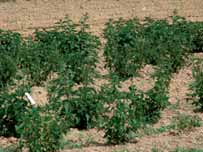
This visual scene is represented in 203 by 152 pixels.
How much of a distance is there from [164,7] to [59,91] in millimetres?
10383

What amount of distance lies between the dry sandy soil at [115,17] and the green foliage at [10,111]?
15 centimetres

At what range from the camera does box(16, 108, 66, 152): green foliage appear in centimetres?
945

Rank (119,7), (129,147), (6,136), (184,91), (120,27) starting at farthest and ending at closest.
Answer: (119,7) → (120,27) → (184,91) → (6,136) → (129,147)

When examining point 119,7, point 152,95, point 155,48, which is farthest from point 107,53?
point 119,7

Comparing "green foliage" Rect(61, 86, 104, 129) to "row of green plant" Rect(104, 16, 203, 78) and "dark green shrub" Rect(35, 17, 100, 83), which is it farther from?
"row of green plant" Rect(104, 16, 203, 78)

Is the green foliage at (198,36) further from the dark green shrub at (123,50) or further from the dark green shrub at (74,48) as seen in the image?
the dark green shrub at (74,48)

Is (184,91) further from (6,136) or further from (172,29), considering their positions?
(6,136)

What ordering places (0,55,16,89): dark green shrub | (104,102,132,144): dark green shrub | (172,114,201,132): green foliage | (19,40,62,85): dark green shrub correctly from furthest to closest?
(19,40,62,85): dark green shrub < (0,55,16,89): dark green shrub < (172,114,201,132): green foliage < (104,102,132,144): dark green shrub

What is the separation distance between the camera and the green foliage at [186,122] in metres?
10.7

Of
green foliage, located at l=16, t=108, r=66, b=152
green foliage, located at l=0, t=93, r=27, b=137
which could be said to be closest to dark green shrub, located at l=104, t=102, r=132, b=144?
green foliage, located at l=16, t=108, r=66, b=152

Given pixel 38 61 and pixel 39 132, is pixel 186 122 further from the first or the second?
pixel 38 61

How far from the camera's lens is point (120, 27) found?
14727 millimetres

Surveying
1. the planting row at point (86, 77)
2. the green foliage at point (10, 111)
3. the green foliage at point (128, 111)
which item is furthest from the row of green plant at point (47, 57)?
the green foliage at point (10, 111)

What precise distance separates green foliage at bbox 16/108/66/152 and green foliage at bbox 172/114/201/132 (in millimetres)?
1916
